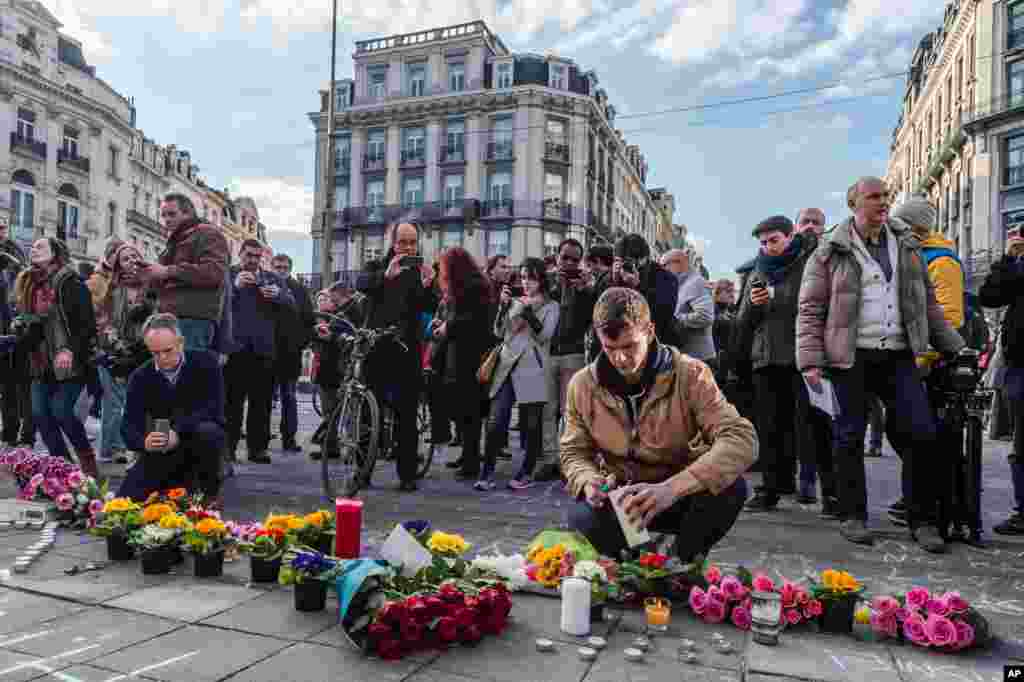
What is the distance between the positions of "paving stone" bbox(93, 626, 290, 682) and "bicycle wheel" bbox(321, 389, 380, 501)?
107 inches

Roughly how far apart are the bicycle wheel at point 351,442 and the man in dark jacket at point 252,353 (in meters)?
1.79

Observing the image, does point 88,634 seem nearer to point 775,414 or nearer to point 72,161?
point 775,414

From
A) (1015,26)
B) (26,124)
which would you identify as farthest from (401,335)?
(26,124)

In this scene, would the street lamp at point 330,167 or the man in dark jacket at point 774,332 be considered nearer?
the man in dark jacket at point 774,332

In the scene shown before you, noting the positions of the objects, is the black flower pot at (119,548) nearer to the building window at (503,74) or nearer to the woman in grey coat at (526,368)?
the woman in grey coat at (526,368)

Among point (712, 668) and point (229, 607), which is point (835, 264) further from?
point (229, 607)

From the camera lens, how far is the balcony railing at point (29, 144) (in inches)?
1432

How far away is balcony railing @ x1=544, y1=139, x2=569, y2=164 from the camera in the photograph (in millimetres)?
40875

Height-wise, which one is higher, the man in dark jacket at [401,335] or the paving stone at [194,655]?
the man in dark jacket at [401,335]

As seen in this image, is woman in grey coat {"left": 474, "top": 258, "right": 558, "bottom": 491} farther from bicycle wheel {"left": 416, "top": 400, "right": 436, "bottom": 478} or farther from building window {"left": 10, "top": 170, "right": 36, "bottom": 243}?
building window {"left": 10, "top": 170, "right": 36, "bottom": 243}

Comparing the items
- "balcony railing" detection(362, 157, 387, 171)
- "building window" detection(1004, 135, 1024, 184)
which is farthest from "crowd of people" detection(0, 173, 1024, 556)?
"balcony railing" detection(362, 157, 387, 171)

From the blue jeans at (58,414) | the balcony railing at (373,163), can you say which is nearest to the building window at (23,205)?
the balcony railing at (373,163)

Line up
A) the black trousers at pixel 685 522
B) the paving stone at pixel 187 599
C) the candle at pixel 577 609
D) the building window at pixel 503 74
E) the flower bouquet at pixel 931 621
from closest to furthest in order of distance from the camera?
the flower bouquet at pixel 931 621, the candle at pixel 577 609, the paving stone at pixel 187 599, the black trousers at pixel 685 522, the building window at pixel 503 74

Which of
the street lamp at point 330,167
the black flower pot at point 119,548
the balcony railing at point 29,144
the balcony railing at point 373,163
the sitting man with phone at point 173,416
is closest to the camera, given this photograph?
the black flower pot at point 119,548
